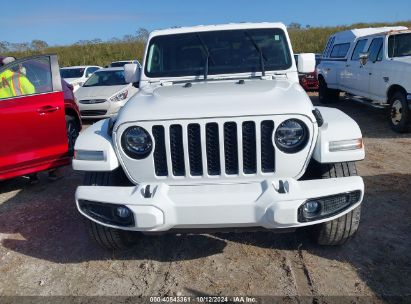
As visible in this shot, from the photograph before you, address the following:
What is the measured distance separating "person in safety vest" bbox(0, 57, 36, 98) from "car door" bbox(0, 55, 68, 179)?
12 mm

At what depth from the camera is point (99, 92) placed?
35.3 ft

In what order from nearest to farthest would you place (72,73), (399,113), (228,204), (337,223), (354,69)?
(228,204)
(337,223)
(399,113)
(354,69)
(72,73)

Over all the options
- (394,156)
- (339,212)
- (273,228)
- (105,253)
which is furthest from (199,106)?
(394,156)

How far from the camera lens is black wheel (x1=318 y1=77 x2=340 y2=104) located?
38.8 feet

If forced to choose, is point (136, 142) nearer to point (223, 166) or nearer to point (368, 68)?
point (223, 166)

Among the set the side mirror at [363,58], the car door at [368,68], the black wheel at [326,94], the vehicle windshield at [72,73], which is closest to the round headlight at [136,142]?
the car door at [368,68]

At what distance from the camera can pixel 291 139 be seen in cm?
294

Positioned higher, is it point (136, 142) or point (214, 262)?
point (136, 142)

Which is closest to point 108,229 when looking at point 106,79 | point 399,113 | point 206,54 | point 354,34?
point 206,54

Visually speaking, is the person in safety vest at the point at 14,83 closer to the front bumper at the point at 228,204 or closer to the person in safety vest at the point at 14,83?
the person in safety vest at the point at 14,83

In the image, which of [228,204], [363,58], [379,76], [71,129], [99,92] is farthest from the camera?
[99,92]

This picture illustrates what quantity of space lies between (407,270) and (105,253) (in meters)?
2.53

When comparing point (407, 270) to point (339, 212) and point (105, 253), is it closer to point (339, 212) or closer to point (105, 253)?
point (339, 212)

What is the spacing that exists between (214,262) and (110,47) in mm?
34861
